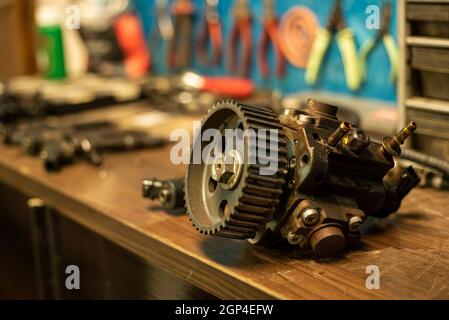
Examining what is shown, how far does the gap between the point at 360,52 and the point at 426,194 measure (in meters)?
0.50

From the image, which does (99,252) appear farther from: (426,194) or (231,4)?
(231,4)

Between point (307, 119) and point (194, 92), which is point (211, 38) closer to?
point (194, 92)

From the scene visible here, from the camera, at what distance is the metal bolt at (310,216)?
678 millimetres

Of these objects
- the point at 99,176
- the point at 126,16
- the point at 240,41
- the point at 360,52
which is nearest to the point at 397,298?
the point at 99,176

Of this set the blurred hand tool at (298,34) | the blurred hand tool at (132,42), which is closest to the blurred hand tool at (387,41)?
the blurred hand tool at (298,34)

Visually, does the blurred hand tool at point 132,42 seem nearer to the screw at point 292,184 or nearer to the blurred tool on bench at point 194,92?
the blurred tool on bench at point 194,92

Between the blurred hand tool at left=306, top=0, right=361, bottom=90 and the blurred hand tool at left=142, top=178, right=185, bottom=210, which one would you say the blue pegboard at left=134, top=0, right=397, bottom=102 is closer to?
the blurred hand tool at left=306, top=0, right=361, bottom=90

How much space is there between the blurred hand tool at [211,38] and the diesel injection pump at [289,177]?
104 centimetres

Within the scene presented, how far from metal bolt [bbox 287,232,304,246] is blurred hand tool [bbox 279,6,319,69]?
87 centimetres

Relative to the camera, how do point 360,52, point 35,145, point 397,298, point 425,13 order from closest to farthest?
point 397,298, point 425,13, point 35,145, point 360,52

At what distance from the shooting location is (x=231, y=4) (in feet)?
5.52

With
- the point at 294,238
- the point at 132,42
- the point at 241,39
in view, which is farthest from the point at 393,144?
the point at 132,42

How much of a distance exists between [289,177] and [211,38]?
116 cm

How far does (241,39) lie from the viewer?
168cm
